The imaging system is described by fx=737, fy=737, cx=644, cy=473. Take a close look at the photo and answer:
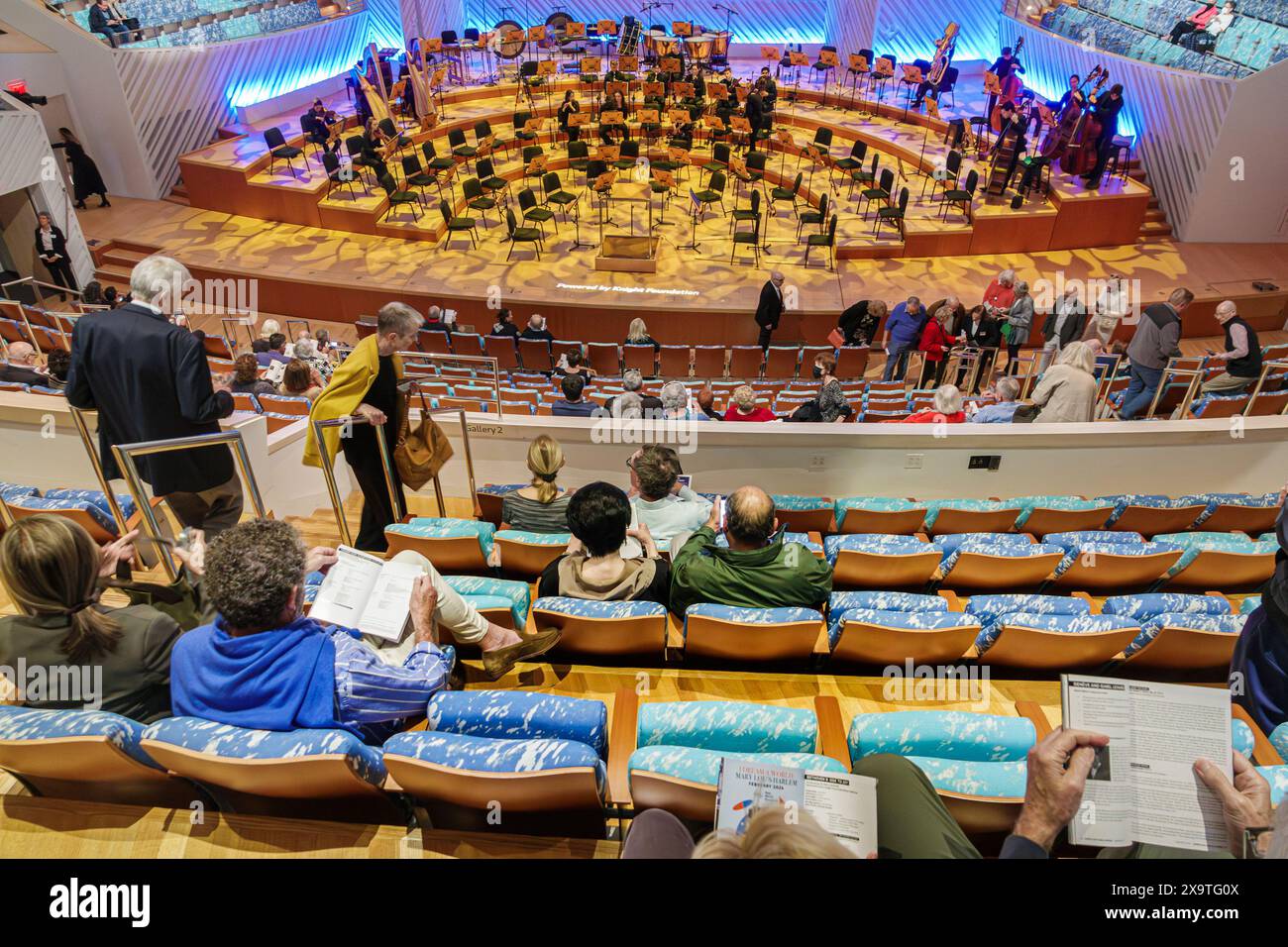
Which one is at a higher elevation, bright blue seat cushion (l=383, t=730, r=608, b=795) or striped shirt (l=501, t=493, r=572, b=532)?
striped shirt (l=501, t=493, r=572, b=532)

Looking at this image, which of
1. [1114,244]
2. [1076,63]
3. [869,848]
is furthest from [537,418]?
[1076,63]

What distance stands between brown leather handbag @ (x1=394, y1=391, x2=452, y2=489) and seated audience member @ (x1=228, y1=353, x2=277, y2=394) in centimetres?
254

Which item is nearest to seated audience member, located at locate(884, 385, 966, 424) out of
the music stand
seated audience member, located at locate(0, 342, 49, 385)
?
seated audience member, located at locate(0, 342, 49, 385)

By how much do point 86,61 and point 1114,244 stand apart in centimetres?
1635

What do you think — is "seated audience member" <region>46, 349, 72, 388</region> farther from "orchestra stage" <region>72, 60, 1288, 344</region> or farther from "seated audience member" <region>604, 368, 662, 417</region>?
"orchestra stage" <region>72, 60, 1288, 344</region>

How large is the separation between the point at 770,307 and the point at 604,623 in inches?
264

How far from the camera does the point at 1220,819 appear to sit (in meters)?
1.73

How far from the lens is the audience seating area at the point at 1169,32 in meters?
10.5

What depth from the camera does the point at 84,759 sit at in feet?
6.25

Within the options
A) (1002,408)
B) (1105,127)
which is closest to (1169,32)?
(1105,127)

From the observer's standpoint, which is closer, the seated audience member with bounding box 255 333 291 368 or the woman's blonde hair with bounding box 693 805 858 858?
the woman's blonde hair with bounding box 693 805 858 858

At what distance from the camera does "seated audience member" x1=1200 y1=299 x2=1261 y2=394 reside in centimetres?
587
